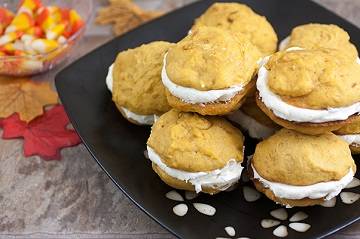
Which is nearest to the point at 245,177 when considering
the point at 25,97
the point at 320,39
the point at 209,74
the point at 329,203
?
the point at 329,203

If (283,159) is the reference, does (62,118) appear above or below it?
below

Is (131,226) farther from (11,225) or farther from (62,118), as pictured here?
(62,118)

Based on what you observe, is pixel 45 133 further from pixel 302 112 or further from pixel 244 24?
pixel 302 112

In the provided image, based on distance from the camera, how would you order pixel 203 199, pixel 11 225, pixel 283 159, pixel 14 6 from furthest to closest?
pixel 14 6 → pixel 11 225 → pixel 203 199 → pixel 283 159

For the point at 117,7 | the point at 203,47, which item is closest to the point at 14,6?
the point at 117,7

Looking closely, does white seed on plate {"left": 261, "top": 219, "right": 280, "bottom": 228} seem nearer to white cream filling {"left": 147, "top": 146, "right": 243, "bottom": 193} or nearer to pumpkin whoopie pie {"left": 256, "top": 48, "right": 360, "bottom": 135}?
white cream filling {"left": 147, "top": 146, "right": 243, "bottom": 193}

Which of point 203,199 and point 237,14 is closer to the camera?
point 203,199
